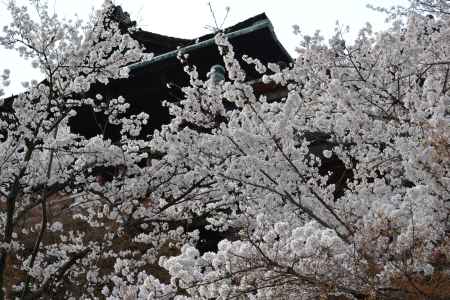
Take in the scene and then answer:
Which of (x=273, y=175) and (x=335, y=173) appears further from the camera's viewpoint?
(x=335, y=173)

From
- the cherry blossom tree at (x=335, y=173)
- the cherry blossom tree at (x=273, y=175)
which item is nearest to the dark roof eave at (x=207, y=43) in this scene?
the cherry blossom tree at (x=273, y=175)

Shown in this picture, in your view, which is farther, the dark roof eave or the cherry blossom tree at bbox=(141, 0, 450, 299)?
the dark roof eave

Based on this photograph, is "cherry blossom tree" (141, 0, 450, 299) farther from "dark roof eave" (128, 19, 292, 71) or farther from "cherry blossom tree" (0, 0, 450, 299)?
"dark roof eave" (128, 19, 292, 71)

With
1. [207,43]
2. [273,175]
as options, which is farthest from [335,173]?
[207,43]

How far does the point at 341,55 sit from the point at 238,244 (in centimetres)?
334

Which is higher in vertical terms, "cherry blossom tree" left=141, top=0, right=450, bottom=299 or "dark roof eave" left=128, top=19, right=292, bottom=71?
"dark roof eave" left=128, top=19, right=292, bottom=71

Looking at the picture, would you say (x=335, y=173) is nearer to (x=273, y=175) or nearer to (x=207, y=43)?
(x=273, y=175)

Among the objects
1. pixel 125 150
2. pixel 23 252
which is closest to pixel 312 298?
pixel 125 150

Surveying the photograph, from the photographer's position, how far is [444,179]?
361 cm

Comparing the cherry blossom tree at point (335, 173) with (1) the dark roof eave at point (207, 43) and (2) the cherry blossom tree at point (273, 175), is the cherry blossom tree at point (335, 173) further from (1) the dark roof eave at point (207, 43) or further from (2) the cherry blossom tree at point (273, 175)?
(1) the dark roof eave at point (207, 43)

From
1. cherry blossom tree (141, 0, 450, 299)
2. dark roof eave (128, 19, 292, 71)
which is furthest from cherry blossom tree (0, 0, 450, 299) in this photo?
dark roof eave (128, 19, 292, 71)

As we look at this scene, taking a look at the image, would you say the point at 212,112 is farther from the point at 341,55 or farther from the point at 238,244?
the point at 238,244

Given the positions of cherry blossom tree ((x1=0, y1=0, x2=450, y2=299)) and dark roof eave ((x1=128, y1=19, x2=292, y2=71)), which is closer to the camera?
cherry blossom tree ((x1=0, y1=0, x2=450, y2=299))

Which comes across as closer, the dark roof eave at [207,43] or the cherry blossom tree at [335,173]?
the cherry blossom tree at [335,173]
